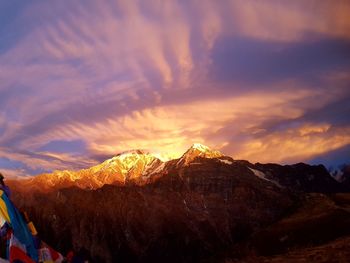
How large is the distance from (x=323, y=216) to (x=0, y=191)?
174 metres

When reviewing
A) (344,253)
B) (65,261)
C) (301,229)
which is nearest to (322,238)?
(301,229)

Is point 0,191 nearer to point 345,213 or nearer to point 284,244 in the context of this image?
point 284,244

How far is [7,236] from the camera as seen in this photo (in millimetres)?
24859

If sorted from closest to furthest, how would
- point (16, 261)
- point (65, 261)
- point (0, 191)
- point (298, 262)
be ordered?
1. point (16, 261)
2. point (0, 191)
3. point (65, 261)
4. point (298, 262)

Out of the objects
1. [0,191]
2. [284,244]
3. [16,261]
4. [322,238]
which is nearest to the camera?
[16,261]

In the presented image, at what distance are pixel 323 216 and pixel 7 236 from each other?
6871 inches

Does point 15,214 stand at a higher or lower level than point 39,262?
higher

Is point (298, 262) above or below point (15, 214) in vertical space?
below

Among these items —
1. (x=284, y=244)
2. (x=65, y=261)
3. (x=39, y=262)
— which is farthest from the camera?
(x=284, y=244)

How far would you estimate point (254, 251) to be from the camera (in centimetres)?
17438

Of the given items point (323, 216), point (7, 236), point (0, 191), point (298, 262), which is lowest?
point (298, 262)

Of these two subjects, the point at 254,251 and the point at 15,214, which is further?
the point at 254,251

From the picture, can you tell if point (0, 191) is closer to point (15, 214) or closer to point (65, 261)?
point (15, 214)

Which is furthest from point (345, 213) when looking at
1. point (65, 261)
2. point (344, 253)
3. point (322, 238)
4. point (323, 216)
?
point (65, 261)
